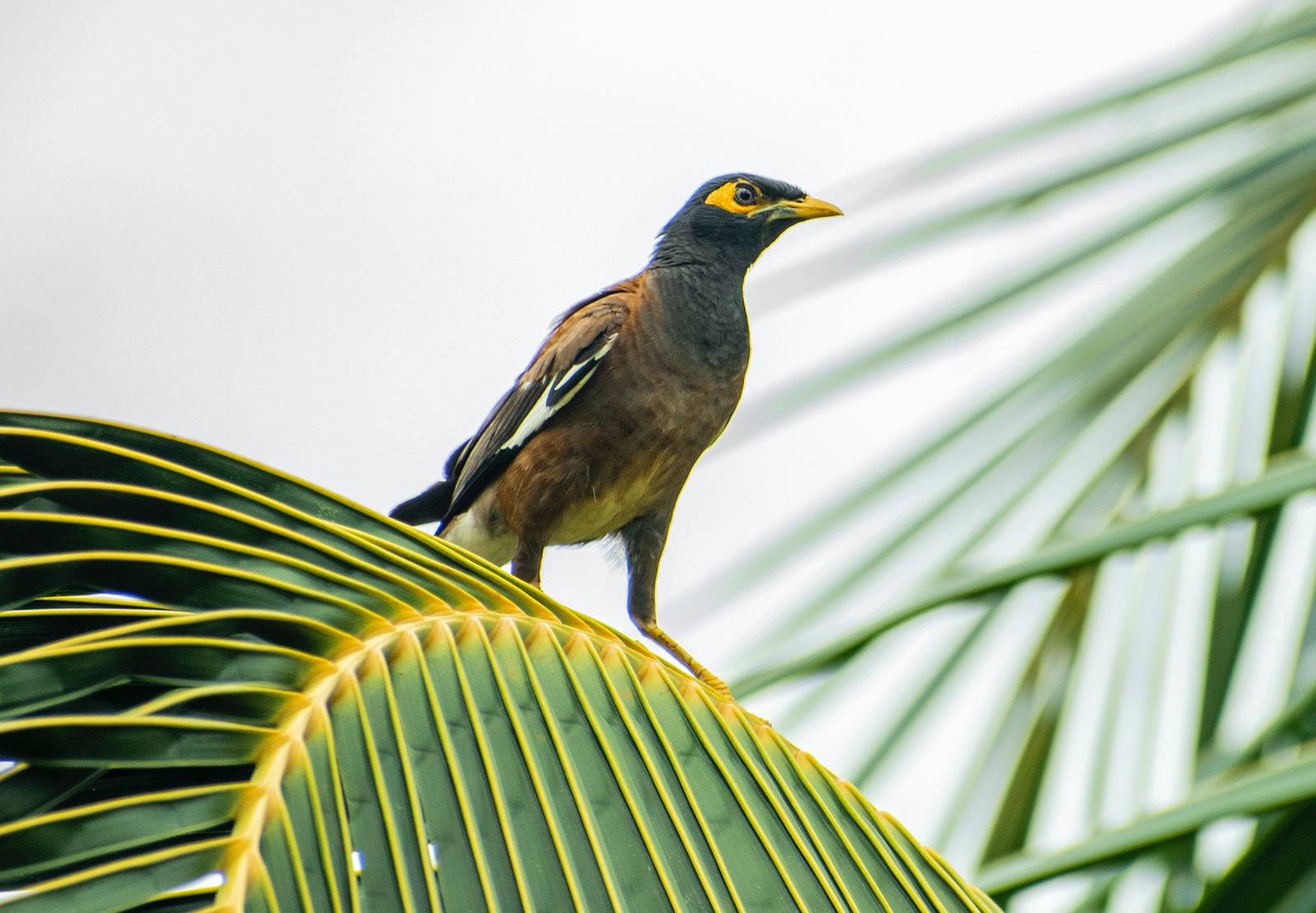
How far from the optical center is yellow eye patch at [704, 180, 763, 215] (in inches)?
116

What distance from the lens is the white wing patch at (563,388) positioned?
8.34ft

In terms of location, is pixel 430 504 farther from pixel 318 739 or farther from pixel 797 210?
pixel 318 739

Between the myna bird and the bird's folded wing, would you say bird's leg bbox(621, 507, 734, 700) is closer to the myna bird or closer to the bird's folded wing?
the myna bird

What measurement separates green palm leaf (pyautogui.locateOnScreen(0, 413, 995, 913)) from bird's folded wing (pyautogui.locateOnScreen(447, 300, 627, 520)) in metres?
1.58

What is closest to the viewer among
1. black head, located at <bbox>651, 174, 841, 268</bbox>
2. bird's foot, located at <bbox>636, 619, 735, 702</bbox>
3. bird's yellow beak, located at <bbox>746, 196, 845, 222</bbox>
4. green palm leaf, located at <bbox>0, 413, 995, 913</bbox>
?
green palm leaf, located at <bbox>0, 413, 995, 913</bbox>

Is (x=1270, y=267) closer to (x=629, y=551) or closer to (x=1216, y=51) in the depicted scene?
(x=1216, y=51)

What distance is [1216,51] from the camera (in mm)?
1537

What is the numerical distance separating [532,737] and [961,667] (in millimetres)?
861

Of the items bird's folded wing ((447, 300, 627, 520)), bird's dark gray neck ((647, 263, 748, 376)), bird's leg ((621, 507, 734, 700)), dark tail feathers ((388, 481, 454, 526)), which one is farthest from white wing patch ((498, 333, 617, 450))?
dark tail feathers ((388, 481, 454, 526))

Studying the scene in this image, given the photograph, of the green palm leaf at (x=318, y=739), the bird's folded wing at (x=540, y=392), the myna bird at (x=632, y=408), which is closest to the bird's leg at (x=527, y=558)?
the myna bird at (x=632, y=408)

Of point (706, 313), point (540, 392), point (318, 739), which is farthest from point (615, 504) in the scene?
point (318, 739)

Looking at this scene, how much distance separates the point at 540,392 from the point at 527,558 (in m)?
0.42

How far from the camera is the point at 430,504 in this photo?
3.08 meters

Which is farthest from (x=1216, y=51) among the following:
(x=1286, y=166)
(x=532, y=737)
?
(x=532, y=737)
